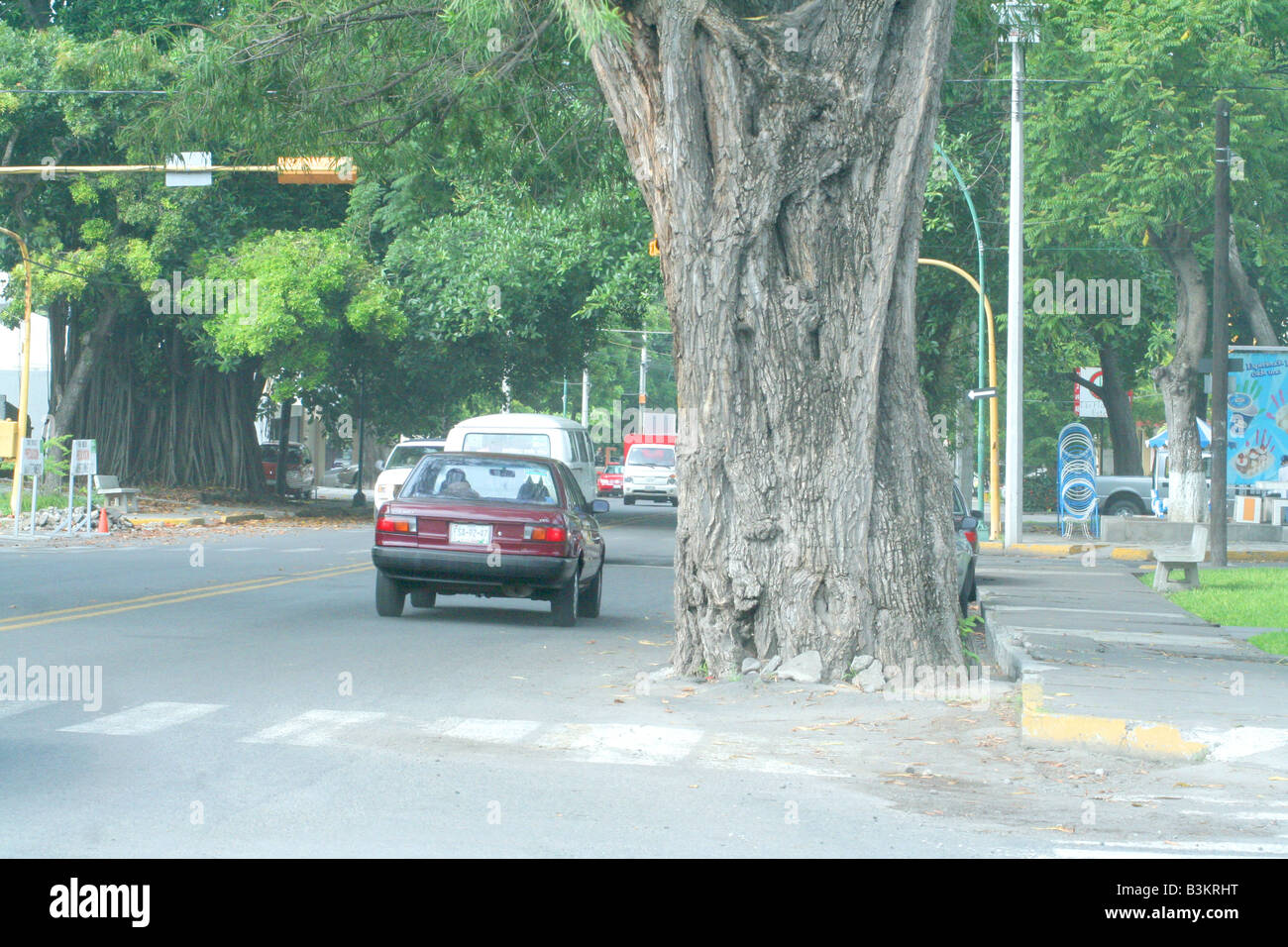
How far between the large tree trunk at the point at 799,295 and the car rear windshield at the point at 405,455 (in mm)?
16660

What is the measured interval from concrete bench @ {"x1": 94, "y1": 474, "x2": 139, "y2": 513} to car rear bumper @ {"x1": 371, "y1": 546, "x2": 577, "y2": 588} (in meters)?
14.8

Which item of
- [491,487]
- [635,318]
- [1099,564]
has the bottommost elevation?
[1099,564]

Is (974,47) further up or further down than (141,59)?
further up

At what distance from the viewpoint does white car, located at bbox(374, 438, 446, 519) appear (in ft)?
81.9

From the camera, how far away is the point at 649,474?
4756 cm

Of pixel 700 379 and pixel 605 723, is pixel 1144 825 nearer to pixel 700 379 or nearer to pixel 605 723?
pixel 605 723

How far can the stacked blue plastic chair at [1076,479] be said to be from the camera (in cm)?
3291

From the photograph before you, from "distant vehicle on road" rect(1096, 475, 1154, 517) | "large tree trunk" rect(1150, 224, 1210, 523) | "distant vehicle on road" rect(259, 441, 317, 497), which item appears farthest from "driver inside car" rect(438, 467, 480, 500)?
"distant vehicle on road" rect(259, 441, 317, 497)

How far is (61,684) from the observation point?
9.41 meters

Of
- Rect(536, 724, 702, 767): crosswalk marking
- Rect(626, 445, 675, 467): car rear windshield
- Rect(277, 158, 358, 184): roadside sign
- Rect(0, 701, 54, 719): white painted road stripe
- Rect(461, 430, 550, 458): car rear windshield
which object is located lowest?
Rect(536, 724, 702, 767): crosswalk marking

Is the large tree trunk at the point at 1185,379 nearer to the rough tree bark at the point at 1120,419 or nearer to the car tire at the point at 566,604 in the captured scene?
the rough tree bark at the point at 1120,419

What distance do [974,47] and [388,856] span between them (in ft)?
75.3

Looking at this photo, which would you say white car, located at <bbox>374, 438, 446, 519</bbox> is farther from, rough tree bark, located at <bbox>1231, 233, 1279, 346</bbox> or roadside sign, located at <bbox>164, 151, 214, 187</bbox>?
rough tree bark, located at <bbox>1231, 233, 1279, 346</bbox>
